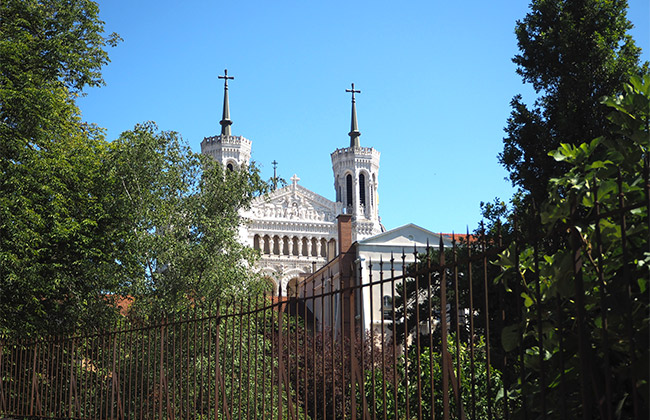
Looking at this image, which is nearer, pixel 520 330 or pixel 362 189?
pixel 520 330

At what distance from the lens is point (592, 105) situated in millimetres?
18031

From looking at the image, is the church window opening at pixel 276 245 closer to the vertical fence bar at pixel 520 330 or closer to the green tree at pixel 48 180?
the green tree at pixel 48 180

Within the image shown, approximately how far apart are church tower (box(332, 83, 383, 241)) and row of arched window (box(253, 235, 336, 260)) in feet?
15.1

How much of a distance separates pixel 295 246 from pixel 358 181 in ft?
33.7

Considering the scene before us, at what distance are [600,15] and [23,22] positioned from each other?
49.8ft

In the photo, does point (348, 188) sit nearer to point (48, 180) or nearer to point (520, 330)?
point (48, 180)

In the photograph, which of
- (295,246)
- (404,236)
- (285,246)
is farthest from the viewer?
(295,246)

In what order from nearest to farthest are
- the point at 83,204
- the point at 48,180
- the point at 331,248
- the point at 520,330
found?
1. the point at 520,330
2. the point at 48,180
3. the point at 83,204
4. the point at 331,248

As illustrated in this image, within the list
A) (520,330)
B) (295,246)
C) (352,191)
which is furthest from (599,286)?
(352,191)

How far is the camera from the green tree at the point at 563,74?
17984mm

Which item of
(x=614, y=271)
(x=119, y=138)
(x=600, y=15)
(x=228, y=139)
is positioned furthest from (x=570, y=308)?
(x=228, y=139)

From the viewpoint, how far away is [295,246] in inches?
2869

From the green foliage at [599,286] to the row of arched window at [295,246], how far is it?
6729 cm

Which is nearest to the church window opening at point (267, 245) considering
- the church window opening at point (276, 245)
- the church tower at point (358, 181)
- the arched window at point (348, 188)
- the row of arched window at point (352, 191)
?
the church window opening at point (276, 245)
